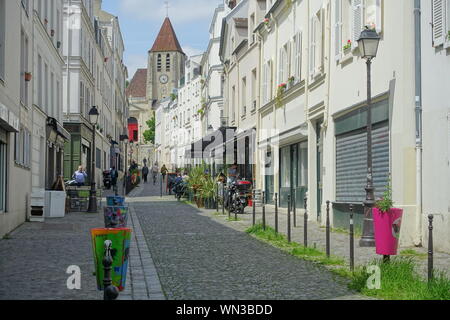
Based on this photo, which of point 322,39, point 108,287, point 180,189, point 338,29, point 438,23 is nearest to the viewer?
point 108,287

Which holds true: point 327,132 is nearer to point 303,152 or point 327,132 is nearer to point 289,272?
point 303,152

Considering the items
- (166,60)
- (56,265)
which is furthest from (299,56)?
(166,60)

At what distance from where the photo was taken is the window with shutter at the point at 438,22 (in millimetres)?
12617

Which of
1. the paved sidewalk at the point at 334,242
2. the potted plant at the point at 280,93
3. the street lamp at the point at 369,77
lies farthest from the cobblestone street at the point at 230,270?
the potted plant at the point at 280,93

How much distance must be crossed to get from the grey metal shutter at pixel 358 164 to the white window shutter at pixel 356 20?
219 centimetres

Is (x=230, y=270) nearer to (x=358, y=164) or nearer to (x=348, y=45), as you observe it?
(x=358, y=164)

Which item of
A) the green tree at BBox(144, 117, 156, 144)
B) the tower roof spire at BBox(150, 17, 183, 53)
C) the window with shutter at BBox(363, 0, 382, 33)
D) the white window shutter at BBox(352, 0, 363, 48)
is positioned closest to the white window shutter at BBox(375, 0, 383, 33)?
the window with shutter at BBox(363, 0, 382, 33)

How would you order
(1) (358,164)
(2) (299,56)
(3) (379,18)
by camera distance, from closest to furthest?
(3) (379,18), (1) (358,164), (2) (299,56)

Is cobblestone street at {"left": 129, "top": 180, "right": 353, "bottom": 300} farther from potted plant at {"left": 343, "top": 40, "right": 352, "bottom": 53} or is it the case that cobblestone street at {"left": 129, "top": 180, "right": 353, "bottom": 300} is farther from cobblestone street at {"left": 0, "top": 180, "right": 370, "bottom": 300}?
potted plant at {"left": 343, "top": 40, "right": 352, "bottom": 53}

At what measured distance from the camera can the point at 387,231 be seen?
10.5 m

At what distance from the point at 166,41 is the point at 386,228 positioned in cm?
12837

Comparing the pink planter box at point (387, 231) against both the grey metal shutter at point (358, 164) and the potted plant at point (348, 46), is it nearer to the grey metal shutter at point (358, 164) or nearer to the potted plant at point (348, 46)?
the grey metal shutter at point (358, 164)

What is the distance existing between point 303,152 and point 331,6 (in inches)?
237
